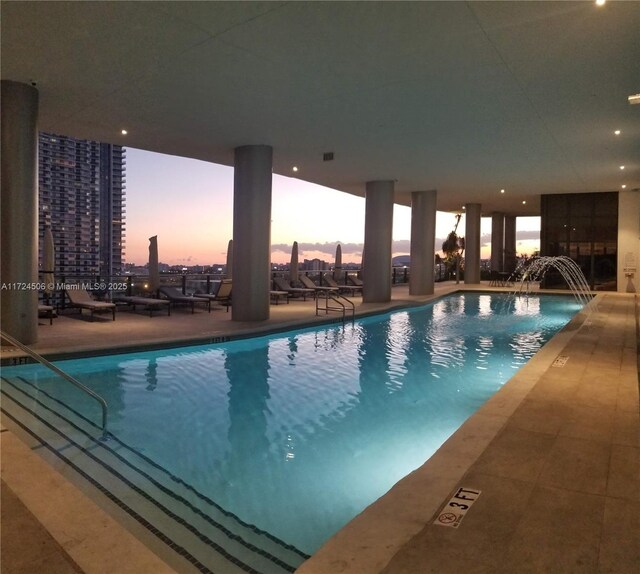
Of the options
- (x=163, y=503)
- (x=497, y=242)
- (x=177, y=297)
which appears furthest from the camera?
(x=497, y=242)

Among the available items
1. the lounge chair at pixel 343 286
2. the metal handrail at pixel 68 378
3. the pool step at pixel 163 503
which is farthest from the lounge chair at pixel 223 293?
the metal handrail at pixel 68 378

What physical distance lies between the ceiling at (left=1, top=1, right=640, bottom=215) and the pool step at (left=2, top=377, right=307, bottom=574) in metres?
3.93

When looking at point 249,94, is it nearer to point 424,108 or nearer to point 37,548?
point 424,108

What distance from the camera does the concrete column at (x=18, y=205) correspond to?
22.1 ft

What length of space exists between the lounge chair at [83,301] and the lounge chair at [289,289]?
20.1ft

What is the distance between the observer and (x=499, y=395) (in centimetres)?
452

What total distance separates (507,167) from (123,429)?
11367mm

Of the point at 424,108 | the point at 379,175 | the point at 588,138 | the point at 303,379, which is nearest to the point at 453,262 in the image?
the point at 379,175

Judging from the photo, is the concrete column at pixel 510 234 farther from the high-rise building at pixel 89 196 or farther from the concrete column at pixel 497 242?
the high-rise building at pixel 89 196

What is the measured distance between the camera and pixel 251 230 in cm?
1030

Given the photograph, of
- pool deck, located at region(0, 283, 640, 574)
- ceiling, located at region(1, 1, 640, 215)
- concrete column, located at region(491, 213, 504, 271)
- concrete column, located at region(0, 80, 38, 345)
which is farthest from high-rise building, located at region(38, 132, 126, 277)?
pool deck, located at region(0, 283, 640, 574)

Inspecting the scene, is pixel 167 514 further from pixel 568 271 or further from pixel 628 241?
pixel 568 271

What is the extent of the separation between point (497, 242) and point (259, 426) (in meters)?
26.2

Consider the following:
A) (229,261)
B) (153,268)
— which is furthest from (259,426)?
(229,261)
